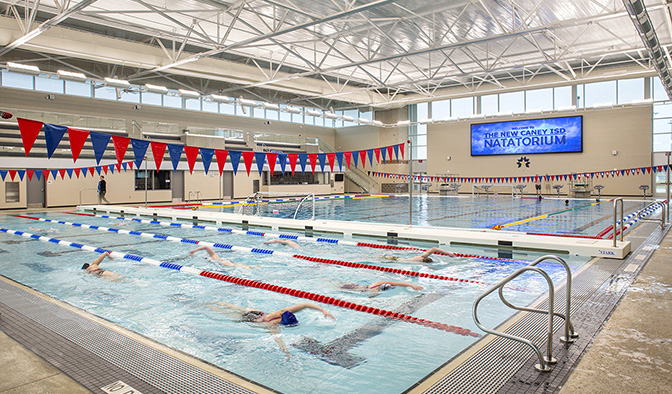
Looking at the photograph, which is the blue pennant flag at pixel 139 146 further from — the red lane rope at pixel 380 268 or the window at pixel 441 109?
the window at pixel 441 109

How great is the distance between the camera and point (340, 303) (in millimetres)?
4461

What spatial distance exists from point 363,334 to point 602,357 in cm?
174

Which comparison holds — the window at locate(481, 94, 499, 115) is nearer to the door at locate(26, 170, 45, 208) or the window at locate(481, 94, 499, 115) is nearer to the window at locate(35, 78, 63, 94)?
the window at locate(35, 78, 63, 94)

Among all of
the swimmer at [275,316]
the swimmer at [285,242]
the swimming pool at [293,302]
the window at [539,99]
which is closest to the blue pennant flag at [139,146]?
the swimming pool at [293,302]

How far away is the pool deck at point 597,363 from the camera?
92.1 inches

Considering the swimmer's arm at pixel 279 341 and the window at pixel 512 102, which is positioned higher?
the window at pixel 512 102

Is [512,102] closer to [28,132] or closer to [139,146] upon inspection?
[139,146]

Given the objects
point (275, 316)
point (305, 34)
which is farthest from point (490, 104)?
point (275, 316)

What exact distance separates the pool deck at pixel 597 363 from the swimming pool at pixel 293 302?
2.43ft

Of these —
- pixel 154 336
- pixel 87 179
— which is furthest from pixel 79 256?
pixel 87 179

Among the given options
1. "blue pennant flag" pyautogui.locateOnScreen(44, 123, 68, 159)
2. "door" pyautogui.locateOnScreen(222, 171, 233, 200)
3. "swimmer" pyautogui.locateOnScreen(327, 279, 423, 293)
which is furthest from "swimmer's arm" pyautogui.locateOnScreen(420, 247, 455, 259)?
"door" pyautogui.locateOnScreen(222, 171, 233, 200)

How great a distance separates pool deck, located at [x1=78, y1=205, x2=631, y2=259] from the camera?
6574 mm

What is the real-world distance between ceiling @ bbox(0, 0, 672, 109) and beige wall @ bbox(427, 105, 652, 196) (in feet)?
9.55

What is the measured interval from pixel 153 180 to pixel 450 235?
1843 cm
